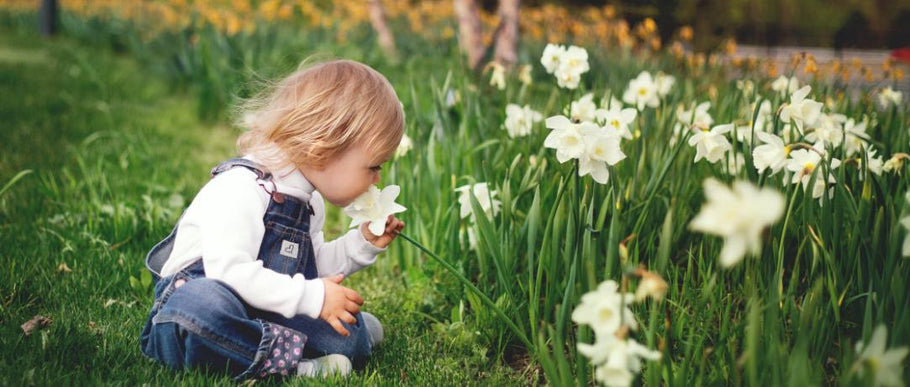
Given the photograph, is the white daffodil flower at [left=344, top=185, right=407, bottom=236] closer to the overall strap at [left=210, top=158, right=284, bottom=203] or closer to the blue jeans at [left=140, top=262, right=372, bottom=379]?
the overall strap at [left=210, top=158, right=284, bottom=203]

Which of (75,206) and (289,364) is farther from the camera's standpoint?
(75,206)

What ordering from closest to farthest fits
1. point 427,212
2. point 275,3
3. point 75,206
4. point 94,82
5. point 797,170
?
point 797,170, point 427,212, point 75,206, point 94,82, point 275,3

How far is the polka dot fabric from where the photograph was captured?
69.6 inches

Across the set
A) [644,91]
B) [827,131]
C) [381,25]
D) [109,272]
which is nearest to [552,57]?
[644,91]

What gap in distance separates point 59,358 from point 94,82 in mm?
4756

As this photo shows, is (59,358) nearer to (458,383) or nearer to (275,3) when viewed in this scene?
(458,383)

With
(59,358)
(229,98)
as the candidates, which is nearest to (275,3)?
(229,98)

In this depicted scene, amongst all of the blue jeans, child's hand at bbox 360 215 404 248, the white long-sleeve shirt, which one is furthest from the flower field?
the blue jeans

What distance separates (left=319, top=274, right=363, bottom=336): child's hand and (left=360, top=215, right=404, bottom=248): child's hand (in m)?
0.26

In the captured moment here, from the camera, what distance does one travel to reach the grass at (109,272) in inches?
72.0

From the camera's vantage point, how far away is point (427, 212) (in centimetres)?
272

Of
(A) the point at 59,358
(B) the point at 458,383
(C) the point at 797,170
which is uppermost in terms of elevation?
(C) the point at 797,170

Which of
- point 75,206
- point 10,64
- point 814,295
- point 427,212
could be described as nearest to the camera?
point 814,295

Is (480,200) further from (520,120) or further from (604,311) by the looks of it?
(604,311)
